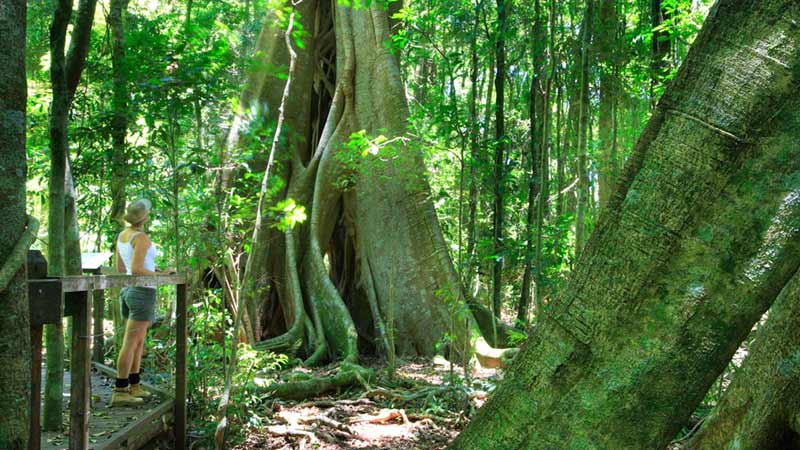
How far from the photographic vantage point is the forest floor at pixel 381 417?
17.0 ft

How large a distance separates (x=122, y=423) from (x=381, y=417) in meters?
2.15

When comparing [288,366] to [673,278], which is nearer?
[673,278]

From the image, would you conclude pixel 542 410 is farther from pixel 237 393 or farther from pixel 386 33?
pixel 386 33

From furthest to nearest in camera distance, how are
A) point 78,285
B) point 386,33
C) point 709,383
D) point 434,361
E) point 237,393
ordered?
point 386,33 < point 434,361 < point 237,393 < point 78,285 < point 709,383

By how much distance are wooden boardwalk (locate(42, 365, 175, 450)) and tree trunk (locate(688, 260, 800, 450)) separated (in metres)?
3.09

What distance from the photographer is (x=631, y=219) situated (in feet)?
7.31

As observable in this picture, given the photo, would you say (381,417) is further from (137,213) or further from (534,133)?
(534,133)

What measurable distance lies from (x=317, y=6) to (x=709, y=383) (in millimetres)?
10529

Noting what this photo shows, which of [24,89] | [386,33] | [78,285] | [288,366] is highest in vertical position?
[386,33]

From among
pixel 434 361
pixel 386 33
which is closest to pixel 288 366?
pixel 434 361

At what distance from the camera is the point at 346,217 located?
1056cm

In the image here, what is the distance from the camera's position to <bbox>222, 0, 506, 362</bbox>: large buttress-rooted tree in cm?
861

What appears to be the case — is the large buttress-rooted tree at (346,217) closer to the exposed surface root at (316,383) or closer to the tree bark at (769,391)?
the exposed surface root at (316,383)

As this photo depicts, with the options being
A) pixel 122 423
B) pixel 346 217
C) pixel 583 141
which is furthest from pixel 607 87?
pixel 122 423
